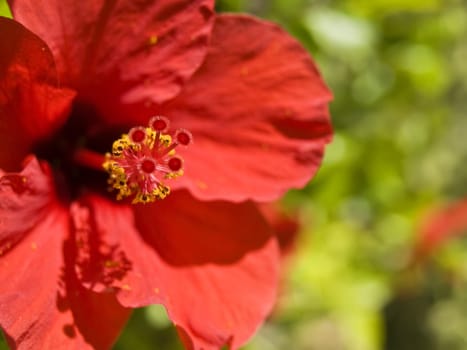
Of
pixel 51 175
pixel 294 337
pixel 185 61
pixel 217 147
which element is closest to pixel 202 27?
pixel 185 61

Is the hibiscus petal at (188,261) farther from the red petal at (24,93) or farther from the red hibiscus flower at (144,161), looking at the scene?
the red petal at (24,93)

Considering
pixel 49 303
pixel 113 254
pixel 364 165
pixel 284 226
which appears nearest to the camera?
pixel 49 303

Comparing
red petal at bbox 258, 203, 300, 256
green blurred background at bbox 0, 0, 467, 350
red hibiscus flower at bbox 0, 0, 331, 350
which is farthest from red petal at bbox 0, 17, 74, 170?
red petal at bbox 258, 203, 300, 256

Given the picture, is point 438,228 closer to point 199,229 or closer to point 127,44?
point 199,229

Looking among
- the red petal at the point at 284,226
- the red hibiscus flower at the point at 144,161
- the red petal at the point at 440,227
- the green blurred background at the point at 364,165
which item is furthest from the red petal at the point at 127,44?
the red petal at the point at 440,227

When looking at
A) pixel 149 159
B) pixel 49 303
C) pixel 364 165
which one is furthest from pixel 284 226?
pixel 49 303

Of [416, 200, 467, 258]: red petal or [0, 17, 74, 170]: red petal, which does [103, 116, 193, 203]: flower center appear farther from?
[416, 200, 467, 258]: red petal

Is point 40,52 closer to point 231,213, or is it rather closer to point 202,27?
point 202,27
